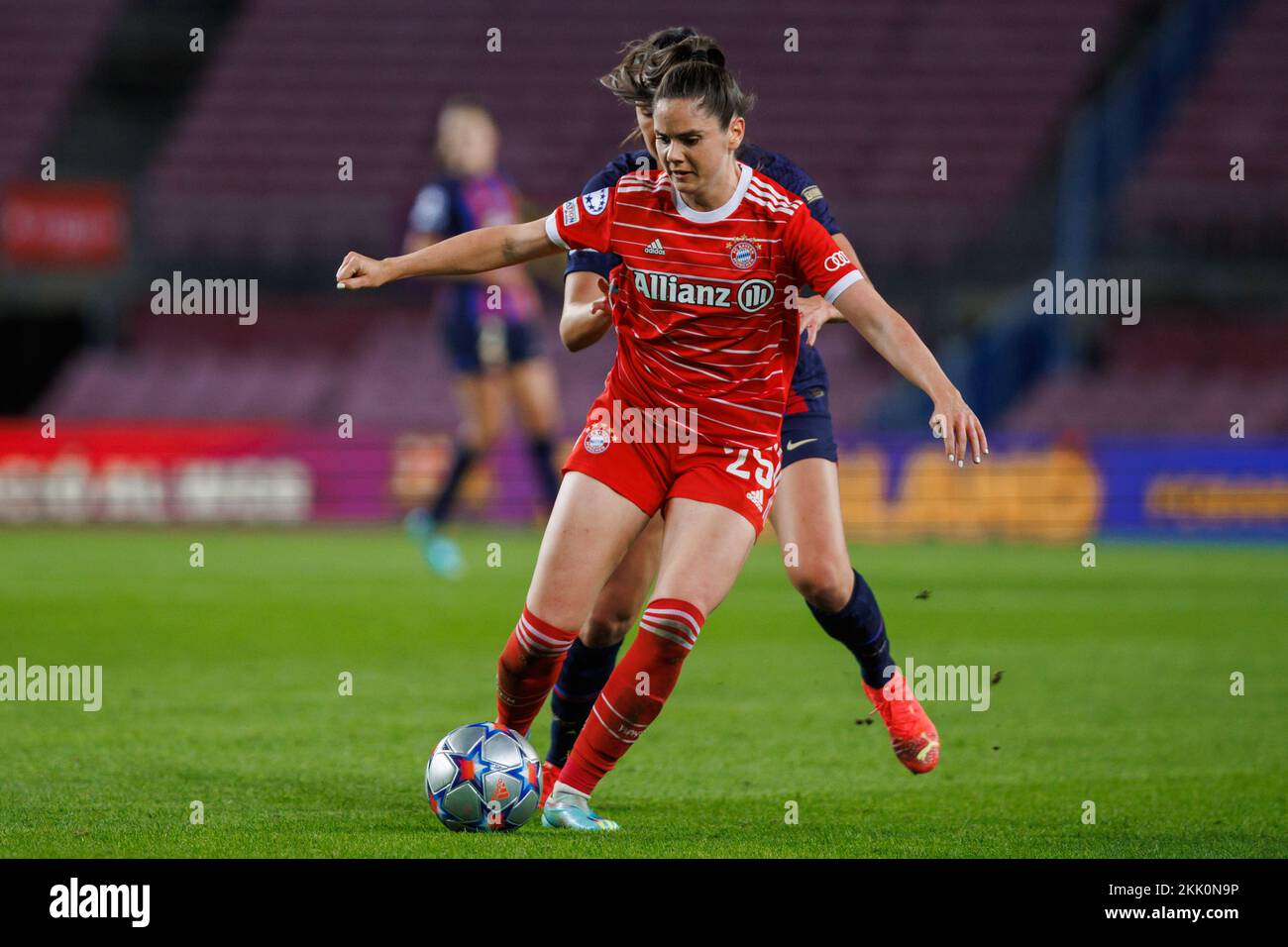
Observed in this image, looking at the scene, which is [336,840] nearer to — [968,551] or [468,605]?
[468,605]

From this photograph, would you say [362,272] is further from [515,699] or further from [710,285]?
[515,699]

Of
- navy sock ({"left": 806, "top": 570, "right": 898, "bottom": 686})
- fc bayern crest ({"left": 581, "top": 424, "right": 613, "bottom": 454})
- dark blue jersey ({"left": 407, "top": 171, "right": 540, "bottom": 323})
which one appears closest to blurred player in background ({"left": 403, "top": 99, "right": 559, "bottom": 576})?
A: dark blue jersey ({"left": 407, "top": 171, "right": 540, "bottom": 323})

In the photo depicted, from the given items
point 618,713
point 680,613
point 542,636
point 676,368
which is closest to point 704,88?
point 676,368

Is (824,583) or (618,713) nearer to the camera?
(618,713)

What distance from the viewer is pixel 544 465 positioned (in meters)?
13.5

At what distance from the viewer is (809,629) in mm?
11469

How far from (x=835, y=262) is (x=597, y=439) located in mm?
894

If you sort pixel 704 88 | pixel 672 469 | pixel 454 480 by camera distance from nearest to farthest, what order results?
pixel 704 88, pixel 672 469, pixel 454 480

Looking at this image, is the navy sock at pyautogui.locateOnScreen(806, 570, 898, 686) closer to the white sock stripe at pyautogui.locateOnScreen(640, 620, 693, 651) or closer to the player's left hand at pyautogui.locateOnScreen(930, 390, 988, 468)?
the white sock stripe at pyautogui.locateOnScreen(640, 620, 693, 651)

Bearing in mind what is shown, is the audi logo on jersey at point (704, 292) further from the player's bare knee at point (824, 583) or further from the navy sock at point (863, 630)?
the navy sock at point (863, 630)

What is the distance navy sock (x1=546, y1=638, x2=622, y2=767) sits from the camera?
6.09 metres

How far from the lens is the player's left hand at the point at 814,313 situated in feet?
19.1

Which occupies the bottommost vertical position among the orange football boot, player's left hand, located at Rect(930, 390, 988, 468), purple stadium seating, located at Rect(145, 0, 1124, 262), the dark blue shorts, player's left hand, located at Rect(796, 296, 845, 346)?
the orange football boot

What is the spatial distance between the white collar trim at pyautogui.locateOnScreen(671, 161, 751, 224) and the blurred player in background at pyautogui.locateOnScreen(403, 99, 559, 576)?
756 centimetres
